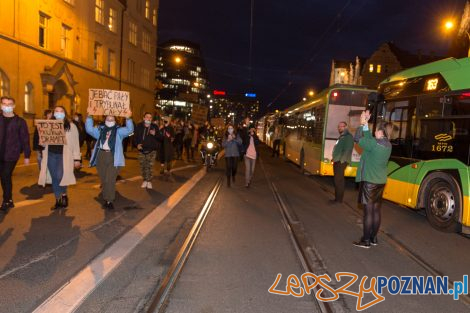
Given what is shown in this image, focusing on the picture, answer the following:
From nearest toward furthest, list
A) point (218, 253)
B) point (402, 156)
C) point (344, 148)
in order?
point (218, 253) → point (402, 156) → point (344, 148)

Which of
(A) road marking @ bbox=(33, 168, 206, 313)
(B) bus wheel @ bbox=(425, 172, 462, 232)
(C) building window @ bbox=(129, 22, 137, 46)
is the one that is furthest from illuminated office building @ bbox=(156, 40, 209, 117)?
(A) road marking @ bbox=(33, 168, 206, 313)

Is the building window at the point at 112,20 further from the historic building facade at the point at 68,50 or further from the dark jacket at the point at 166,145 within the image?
the dark jacket at the point at 166,145

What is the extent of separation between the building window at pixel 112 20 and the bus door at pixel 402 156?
26.3 m

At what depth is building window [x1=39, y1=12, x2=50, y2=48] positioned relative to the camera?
899 inches

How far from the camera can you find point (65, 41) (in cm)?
2561

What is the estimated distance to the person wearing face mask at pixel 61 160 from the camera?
8.12m

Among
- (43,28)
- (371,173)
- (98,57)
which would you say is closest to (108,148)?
(371,173)

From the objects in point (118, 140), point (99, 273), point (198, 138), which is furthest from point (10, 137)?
point (198, 138)

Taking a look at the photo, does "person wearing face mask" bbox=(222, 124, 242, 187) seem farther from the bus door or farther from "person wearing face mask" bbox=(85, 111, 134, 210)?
"person wearing face mask" bbox=(85, 111, 134, 210)

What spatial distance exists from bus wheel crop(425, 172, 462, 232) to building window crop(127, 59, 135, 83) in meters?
31.3

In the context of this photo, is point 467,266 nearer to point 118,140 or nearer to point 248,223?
point 248,223

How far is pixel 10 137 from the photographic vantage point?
777 cm

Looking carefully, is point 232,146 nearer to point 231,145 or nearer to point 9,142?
point 231,145

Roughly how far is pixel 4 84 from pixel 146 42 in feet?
70.9
